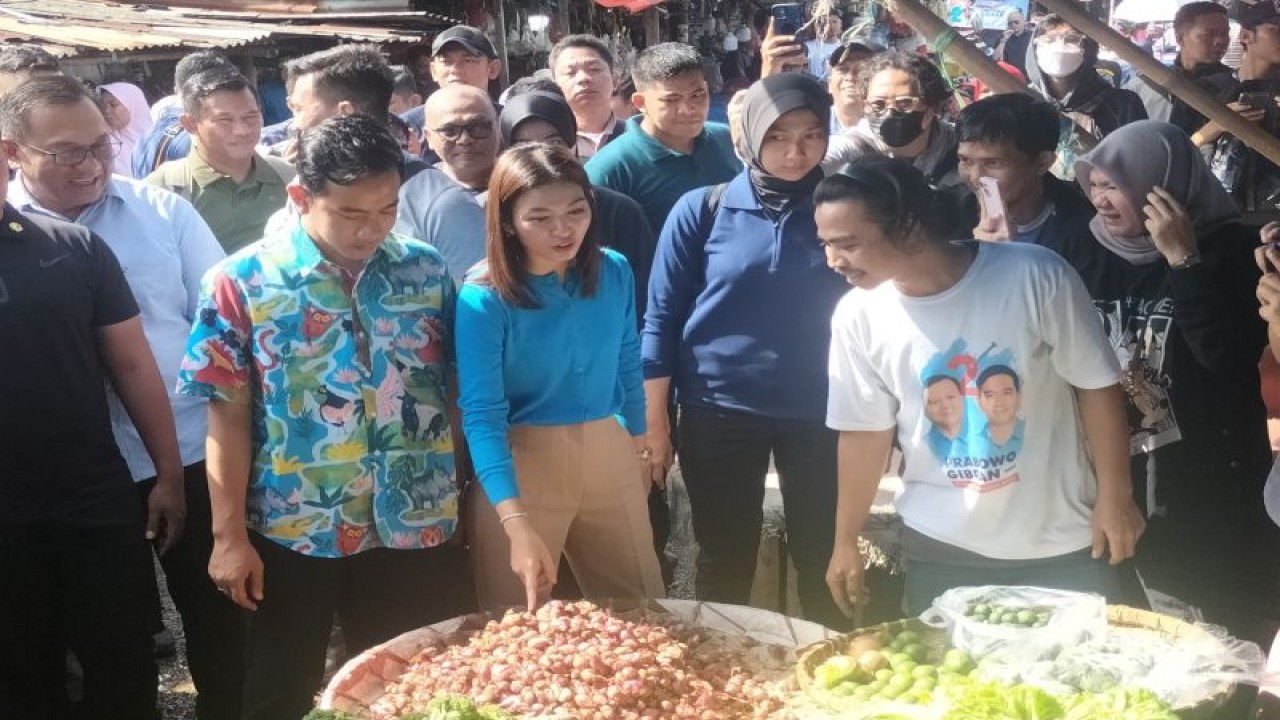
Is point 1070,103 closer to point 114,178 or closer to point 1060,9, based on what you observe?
point 1060,9

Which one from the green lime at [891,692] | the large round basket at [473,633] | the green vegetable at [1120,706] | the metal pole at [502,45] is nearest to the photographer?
the green vegetable at [1120,706]

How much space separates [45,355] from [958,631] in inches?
91.9

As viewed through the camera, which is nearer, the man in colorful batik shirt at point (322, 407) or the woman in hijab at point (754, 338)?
the man in colorful batik shirt at point (322, 407)

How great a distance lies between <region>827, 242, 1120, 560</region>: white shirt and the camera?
267 centimetres

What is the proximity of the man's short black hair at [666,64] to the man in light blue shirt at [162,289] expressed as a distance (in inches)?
69.4

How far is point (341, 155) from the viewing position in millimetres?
2607

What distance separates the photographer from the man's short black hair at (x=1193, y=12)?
6648 millimetres

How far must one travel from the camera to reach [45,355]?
2.92 m

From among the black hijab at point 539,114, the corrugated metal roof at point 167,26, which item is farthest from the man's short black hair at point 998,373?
the corrugated metal roof at point 167,26

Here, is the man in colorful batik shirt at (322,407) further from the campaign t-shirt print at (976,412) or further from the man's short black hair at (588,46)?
the man's short black hair at (588,46)

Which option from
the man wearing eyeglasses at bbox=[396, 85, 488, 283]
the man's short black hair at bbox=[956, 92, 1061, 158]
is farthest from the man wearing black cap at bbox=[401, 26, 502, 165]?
the man's short black hair at bbox=[956, 92, 1061, 158]

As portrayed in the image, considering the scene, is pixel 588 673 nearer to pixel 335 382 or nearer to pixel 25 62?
pixel 335 382

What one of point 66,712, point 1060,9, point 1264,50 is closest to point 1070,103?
point 1264,50

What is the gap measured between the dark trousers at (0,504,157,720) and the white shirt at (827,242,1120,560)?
1990mm
